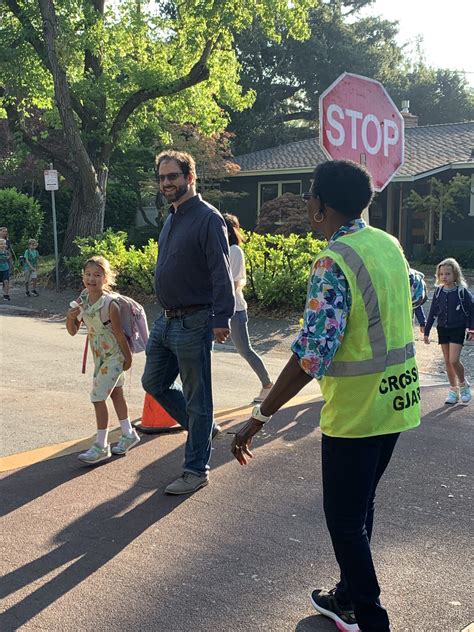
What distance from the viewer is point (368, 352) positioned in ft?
8.68

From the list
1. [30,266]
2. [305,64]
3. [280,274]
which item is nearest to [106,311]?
[280,274]

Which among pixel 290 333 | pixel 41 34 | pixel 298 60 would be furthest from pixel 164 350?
pixel 298 60

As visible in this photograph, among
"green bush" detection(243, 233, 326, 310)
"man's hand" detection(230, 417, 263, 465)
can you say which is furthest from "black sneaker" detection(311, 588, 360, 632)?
"green bush" detection(243, 233, 326, 310)

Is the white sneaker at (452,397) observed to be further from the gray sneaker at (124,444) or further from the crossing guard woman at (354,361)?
the crossing guard woman at (354,361)

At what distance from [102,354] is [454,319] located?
392cm

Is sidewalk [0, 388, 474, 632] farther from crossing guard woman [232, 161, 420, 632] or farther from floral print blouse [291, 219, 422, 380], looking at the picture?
floral print blouse [291, 219, 422, 380]

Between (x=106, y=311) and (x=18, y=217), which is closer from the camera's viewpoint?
(x=106, y=311)

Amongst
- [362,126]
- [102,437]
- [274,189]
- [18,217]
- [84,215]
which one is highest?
[274,189]

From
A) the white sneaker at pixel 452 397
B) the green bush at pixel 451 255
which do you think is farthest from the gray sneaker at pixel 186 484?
the green bush at pixel 451 255

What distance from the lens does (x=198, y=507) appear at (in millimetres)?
4266

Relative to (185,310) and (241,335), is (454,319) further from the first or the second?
(185,310)

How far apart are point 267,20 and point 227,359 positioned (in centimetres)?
1276

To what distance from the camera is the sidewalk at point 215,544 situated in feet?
10.1

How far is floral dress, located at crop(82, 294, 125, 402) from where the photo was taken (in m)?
5.00
